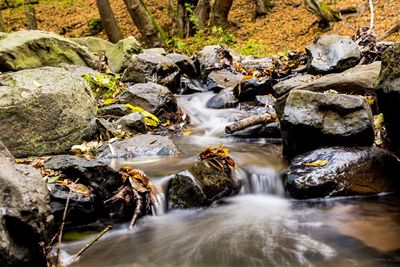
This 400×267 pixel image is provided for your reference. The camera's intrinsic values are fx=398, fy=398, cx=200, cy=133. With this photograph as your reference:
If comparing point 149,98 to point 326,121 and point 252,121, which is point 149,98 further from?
point 326,121

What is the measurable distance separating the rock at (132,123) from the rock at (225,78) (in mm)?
3516

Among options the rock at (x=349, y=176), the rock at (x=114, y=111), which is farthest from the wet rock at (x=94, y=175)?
the rock at (x=114, y=111)

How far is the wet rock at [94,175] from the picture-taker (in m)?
4.14

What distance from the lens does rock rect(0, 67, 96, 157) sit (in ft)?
17.6

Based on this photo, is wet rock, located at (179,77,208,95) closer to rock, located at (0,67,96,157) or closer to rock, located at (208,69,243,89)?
rock, located at (208,69,243,89)

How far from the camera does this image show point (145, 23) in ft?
48.5

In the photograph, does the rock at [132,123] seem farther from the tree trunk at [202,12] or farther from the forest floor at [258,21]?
the tree trunk at [202,12]

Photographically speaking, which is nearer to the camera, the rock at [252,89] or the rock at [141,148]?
the rock at [141,148]

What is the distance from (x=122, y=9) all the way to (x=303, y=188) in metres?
17.8

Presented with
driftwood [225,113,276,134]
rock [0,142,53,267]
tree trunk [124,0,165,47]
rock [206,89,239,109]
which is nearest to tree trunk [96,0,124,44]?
tree trunk [124,0,165,47]

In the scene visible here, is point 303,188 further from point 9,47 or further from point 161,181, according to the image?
point 9,47

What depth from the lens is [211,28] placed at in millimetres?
16094

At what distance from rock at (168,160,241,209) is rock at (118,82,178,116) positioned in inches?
133

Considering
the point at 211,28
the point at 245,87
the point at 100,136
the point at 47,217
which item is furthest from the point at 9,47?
the point at 211,28
